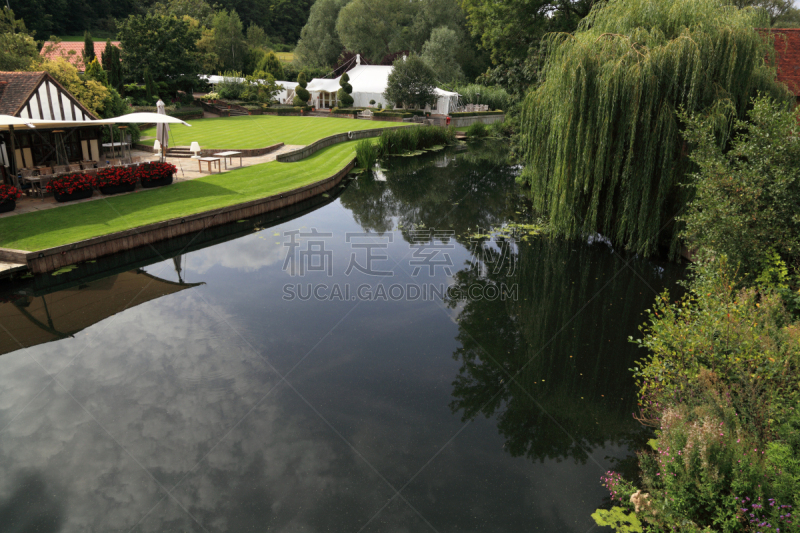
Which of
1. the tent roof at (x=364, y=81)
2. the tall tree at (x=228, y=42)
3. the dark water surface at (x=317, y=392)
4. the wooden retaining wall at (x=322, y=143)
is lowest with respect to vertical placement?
the dark water surface at (x=317, y=392)

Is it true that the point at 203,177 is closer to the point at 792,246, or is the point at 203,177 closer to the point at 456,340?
the point at 456,340

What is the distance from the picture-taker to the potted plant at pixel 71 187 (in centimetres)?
1527

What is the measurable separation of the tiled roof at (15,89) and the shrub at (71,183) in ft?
12.0

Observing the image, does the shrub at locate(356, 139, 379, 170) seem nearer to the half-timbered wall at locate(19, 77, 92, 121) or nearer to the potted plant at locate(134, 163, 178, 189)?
the potted plant at locate(134, 163, 178, 189)

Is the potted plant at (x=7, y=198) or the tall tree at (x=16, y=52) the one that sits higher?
the tall tree at (x=16, y=52)

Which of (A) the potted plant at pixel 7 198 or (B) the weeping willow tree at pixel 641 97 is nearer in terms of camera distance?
(B) the weeping willow tree at pixel 641 97

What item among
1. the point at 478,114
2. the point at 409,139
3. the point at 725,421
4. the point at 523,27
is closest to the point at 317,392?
the point at 725,421

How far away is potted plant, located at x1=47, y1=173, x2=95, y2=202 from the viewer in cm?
1527

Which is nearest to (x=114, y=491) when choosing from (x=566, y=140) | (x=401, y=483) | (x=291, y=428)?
(x=291, y=428)

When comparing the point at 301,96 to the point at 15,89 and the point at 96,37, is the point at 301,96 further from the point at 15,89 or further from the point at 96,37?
the point at 96,37

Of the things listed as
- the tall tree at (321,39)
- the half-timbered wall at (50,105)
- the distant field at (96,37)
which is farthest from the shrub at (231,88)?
the half-timbered wall at (50,105)

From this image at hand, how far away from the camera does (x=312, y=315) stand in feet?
32.9

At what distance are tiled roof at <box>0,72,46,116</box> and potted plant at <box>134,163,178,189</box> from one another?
4.39 m

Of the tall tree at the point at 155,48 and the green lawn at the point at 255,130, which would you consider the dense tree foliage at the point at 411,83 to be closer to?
the green lawn at the point at 255,130
